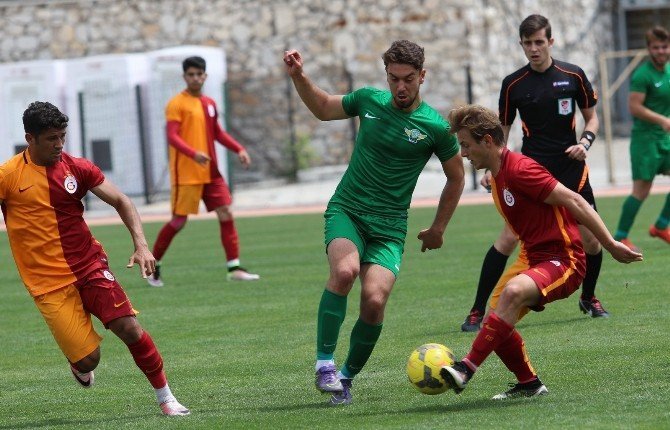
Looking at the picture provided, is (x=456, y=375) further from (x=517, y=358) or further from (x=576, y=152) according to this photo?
(x=576, y=152)

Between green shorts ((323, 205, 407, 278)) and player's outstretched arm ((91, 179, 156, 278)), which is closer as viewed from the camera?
player's outstretched arm ((91, 179, 156, 278))

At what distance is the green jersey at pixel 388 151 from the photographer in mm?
7676

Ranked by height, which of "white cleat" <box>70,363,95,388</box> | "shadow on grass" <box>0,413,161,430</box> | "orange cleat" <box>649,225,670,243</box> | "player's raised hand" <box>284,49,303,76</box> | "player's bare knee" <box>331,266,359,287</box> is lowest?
"orange cleat" <box>649,225,670,243</box>

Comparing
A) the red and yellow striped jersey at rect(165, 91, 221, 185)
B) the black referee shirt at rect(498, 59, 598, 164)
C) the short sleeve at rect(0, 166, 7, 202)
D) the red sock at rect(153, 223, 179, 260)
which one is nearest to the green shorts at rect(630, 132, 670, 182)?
the black referee shirt at rect(498, 59, 598, 164)

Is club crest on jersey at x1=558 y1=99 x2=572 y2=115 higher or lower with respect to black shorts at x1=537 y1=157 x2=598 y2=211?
higher

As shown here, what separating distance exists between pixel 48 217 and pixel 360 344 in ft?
5.86

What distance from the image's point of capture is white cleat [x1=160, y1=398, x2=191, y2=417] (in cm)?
739

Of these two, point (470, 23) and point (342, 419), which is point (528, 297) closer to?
point (342, 419)

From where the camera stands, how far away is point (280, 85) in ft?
93.5

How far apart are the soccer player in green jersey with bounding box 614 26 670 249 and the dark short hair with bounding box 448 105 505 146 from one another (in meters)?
5.91

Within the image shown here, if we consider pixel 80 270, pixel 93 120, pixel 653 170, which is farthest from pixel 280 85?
pixel 80 270

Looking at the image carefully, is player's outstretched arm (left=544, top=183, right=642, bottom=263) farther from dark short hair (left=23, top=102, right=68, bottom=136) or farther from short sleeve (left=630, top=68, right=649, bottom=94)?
short sleeve (left=630, top=68, right=649, bottom=94)

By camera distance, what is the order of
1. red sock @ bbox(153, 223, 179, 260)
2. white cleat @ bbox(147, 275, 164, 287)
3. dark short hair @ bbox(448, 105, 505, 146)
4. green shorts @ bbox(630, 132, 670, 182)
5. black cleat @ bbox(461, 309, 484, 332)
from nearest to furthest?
1. dark short hair @ bbox(448, 105, 505, 146)
2. black cleat @ bbox(461, 309, 484, 332)
3. green shorts @ bbox(630, 132, 670, 182)
4. white cleat @ bbox(147, 275, 164, 287)
5. red sock @ bbox(153, 223, 179, 260)

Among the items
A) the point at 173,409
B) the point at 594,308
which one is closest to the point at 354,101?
the point at 173,409
